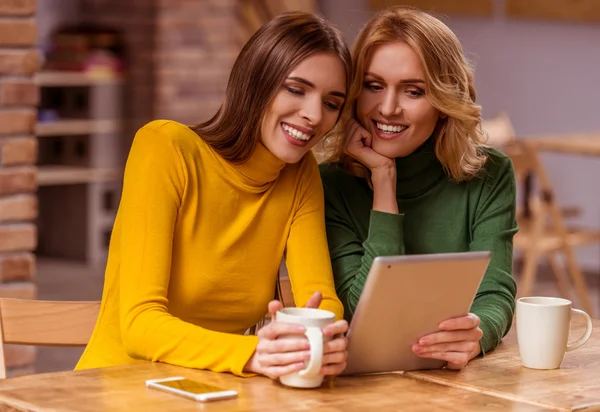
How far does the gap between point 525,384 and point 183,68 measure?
4454 mm

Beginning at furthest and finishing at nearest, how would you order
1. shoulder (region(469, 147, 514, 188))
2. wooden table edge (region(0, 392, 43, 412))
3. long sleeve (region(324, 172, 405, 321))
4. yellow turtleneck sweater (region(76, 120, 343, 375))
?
shoulder (region(469, 147, 514, 188))
long sleeve (region(324, 172, 405, 321))
yellow turtleneck sweater (region(76, 120, 343, 375))
wooden table edge (region(0, 392, 43, 412))

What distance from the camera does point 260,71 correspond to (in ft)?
6.33

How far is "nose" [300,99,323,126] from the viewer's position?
6.26 feet

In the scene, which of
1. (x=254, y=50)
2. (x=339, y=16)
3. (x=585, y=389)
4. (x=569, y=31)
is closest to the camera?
(x=585, y=389)

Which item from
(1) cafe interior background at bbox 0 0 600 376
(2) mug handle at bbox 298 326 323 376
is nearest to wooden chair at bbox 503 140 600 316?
(1) cafe interior background at bbox 0 0 600 376

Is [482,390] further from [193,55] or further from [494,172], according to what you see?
[193,55]

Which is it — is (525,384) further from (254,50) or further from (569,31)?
(569,31)

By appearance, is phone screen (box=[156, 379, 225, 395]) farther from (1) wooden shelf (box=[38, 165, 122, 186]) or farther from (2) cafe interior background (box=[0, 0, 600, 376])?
(1) wooden shelf (box=[38, 165, 122, 186])

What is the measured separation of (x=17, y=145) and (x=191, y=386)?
1.45 metres

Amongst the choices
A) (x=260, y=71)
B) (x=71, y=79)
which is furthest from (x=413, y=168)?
(x=71, y=79)

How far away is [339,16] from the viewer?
704 centimetres

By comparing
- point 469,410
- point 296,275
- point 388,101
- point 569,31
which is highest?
point 569,31

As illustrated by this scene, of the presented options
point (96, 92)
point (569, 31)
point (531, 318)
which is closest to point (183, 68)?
point (96, 92)

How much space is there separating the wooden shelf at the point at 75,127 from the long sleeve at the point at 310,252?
452 centimetres
